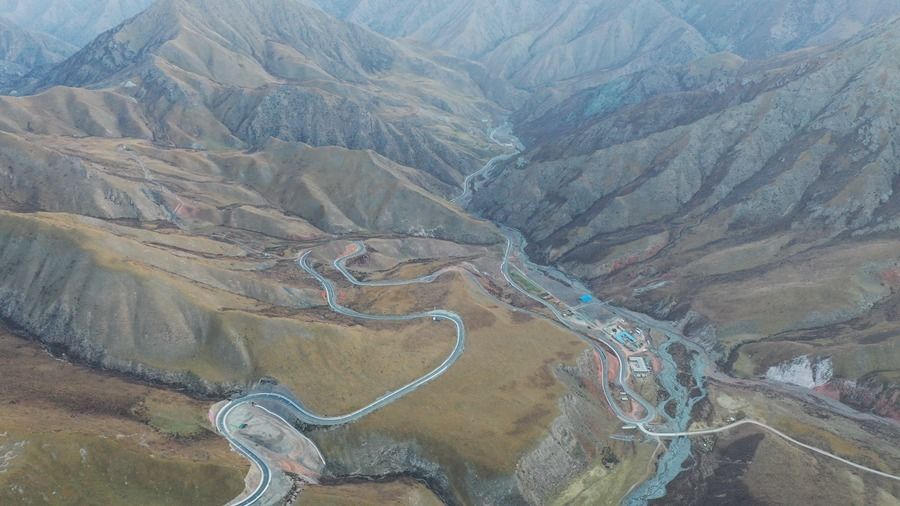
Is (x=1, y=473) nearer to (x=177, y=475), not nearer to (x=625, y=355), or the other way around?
(x=177, y=475)

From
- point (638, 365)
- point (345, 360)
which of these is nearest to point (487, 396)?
point (345, 360)

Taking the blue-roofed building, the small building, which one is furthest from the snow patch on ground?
the blue-roofed building

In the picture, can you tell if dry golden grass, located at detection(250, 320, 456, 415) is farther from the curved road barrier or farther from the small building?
the small building

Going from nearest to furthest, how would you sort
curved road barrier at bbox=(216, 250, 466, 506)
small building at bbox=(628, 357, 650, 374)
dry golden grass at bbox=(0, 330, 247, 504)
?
dry golden grass at bbox=(0, 330, 247, 504), curved road barrier at bbox=(216, 250, 466, 506), small building at bbox=(628, 357, 650, 374)

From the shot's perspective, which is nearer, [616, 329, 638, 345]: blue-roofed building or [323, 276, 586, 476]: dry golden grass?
[323, 276, 586, 476]: dry golden grass

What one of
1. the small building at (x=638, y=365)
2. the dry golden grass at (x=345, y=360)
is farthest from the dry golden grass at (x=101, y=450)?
the small building at (x=638, y=365)

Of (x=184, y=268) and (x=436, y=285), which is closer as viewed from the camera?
(x=184, y=268)

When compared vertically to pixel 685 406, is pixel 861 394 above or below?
above

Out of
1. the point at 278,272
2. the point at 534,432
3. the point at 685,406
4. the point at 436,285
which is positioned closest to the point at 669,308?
the point at 685,406

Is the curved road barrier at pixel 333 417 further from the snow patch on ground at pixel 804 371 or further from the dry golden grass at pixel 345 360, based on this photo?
the snow patch on ground at pixel 804 371
